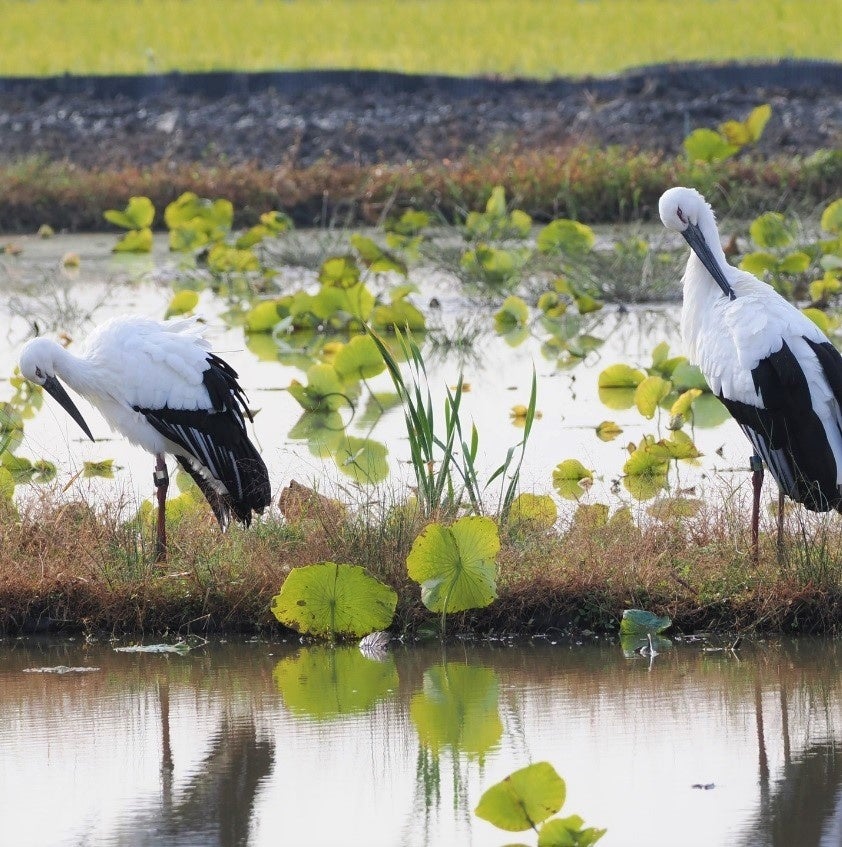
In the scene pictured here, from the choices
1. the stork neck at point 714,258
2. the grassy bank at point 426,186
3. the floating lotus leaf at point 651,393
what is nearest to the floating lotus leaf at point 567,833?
the stork neck at point 714,258

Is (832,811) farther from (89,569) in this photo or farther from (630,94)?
(630,94)

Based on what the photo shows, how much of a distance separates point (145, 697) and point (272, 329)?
6.33 meters

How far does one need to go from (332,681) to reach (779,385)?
74.1 inches

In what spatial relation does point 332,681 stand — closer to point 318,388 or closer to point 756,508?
point 756,508

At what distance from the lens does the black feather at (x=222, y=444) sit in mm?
6375

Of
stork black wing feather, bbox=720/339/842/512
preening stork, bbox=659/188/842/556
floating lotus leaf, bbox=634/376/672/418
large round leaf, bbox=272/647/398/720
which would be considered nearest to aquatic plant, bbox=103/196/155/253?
floating lotus leaf, bbox=634/376/672/418

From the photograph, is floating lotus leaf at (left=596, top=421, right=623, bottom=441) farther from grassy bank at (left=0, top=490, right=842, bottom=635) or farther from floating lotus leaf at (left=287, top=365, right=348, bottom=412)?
grassy bank at (left=0, top=490, right=842, bottom=635)

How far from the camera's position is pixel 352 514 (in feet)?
19.9

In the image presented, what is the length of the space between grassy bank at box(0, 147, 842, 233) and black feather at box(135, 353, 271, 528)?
9.43 m

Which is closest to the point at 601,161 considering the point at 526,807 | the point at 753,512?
the point at 753,512

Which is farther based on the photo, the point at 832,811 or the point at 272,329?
the point at 272,329

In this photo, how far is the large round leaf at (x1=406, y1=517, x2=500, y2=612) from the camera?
215 inches

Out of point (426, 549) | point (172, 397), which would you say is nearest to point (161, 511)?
point (172, 397)

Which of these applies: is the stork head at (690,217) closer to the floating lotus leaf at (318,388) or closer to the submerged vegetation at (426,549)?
the submerged vegetation at (426,549)
